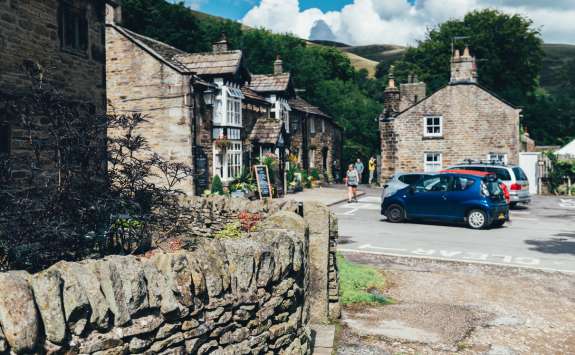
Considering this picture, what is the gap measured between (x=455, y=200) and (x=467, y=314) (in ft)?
29.8

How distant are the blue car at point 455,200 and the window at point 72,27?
1089 cm

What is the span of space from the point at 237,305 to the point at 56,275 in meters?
1.80

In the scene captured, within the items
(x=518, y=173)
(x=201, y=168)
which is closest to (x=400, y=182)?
(x=518, y=173)

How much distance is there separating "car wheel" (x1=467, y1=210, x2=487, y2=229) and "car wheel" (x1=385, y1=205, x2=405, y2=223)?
7.34ft

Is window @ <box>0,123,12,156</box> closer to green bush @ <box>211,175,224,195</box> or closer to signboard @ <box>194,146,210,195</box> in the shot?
signboard @ <box>194,146,210,195</box>

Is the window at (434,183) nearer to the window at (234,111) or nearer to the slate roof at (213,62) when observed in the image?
the slate roof at (213,62)

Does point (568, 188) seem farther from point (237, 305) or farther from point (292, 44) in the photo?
point (292, 44)

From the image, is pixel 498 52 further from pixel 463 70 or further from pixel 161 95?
pixel 161 95

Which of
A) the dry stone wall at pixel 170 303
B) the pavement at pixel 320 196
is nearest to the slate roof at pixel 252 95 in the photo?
the pavement at pixel 320 196

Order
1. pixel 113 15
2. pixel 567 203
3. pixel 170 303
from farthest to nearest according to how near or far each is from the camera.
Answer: pixel 567 203, pixel 113 15, pixel 170 303

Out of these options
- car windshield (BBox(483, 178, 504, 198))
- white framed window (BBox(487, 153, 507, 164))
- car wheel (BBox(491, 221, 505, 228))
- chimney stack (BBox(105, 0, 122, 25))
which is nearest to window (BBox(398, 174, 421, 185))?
car windshield (BBox(483, 178, 504, 198))

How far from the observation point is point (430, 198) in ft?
55.1

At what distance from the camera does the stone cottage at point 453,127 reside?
1208 inches

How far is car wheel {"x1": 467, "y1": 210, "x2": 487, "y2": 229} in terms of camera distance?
16.0m
